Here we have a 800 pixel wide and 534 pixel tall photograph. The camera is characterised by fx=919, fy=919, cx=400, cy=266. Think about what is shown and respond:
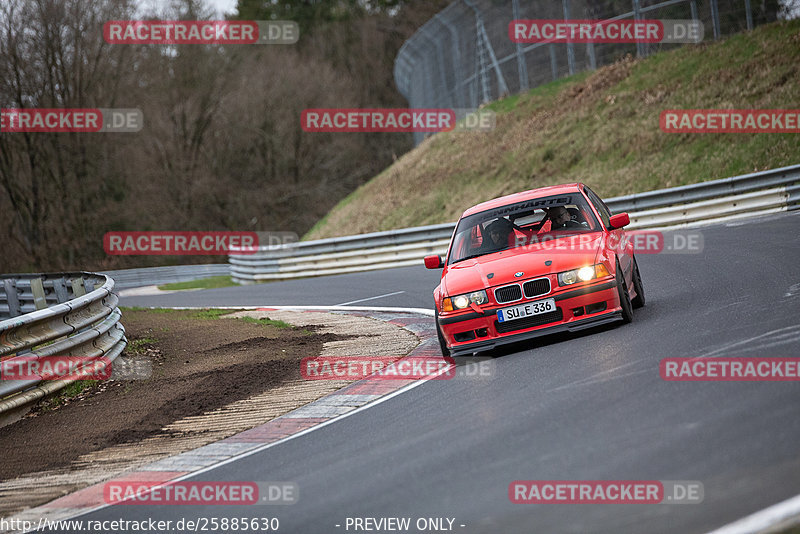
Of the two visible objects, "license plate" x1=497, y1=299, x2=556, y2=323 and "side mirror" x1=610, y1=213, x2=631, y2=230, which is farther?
"side mirror" x1=610, y1=213, x2=631, y2=230

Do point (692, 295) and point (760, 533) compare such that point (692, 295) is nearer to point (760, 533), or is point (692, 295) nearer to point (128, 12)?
point (760, 533)

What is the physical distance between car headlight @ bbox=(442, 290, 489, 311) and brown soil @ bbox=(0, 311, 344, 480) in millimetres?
1930

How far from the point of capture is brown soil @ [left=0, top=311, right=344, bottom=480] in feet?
25.0

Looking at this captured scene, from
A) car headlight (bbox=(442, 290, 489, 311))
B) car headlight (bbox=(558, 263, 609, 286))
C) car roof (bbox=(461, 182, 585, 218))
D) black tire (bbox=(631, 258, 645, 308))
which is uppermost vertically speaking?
car roof (bbox=(461, 182, 585, 218))

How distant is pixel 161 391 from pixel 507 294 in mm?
3690

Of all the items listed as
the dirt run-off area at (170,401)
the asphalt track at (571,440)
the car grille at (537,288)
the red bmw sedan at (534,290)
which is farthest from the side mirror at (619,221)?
the dirt run-off area at (170,401)

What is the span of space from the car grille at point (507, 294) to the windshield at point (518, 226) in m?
1.05

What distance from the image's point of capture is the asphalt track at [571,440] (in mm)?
4227

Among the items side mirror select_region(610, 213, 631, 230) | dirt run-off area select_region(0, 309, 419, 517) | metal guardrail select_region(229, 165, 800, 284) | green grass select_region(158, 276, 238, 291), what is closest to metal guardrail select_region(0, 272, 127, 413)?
dirt run-off area select_region(0, 309, 419, 517)

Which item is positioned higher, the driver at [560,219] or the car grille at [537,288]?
the driver at [560,219]

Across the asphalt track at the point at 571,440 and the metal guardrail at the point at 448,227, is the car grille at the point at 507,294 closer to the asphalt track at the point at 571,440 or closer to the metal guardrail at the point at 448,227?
the asphalt track at the point at 571,440

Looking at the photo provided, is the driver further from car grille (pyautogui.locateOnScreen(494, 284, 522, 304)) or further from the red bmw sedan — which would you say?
car grille (pyautogui.locateOnScreen(494, 284, 522, 304))

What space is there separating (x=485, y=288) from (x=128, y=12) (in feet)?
144

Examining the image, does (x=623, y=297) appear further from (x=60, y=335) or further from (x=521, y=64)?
(x=521, y=64)
